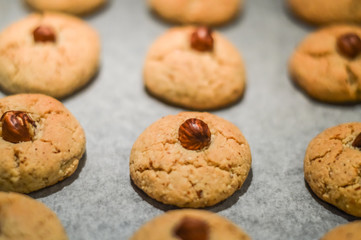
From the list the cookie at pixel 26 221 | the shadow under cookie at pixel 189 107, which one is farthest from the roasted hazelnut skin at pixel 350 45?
the cookie at pixel 26 221

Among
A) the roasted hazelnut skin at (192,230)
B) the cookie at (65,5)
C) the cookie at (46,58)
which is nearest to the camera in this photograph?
the roasted hazelnut skin at (192,230)

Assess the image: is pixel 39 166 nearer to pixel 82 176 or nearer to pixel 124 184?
pixel 82 176

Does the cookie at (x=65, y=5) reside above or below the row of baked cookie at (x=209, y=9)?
below

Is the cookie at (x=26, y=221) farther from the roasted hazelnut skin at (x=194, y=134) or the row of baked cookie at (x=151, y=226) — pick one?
the roasted hazelnut skin at (x=194, y=134)

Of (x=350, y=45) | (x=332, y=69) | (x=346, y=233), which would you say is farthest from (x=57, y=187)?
(x=350, y=45)

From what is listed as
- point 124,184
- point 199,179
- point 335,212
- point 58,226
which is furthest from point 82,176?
point 335,212
